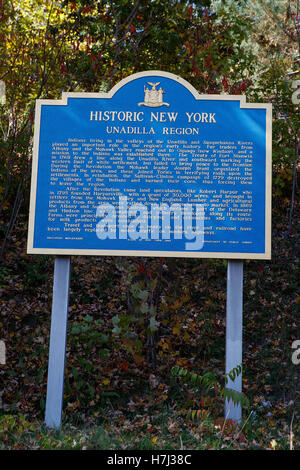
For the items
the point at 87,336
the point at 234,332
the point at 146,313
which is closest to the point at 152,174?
the point at 234,332

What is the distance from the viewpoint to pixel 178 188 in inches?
223

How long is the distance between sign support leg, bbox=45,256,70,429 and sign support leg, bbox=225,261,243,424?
1976 millimetres

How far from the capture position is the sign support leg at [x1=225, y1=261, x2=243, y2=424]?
5496 millimetres

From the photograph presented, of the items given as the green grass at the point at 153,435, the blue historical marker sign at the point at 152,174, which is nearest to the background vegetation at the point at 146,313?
the green grass at the point at 153,435

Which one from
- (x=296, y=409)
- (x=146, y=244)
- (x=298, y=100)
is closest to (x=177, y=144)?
(x=146, y=244)

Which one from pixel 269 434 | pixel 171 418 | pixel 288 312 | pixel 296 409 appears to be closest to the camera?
pixel 269 434

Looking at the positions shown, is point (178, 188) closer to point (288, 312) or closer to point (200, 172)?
point (200, 172)

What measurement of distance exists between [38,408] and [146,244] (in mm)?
2909

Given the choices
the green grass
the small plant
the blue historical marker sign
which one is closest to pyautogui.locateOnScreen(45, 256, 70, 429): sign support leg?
the green grass

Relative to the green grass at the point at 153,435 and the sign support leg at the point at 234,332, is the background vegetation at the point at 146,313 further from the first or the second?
the sign support leg at the point at 234,332

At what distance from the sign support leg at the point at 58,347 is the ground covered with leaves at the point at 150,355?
22 cm

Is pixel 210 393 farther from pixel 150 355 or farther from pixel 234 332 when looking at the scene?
pixel 234 332

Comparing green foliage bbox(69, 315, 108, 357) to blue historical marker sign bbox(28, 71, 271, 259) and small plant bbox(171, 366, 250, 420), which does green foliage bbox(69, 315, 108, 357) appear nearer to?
small plant bbox(171, 366, 250, 420)
